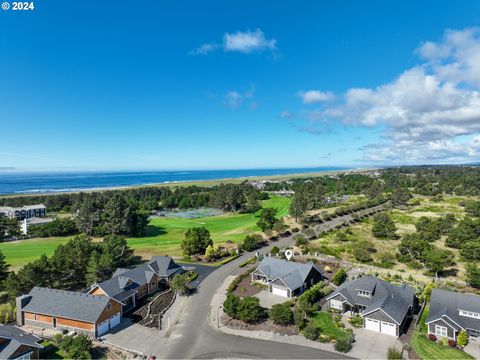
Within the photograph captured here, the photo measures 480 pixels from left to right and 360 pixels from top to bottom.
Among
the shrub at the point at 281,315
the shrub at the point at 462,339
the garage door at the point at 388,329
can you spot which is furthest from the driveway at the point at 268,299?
the shrub at the point at 462,339

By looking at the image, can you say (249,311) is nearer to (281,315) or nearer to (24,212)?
(281,315)

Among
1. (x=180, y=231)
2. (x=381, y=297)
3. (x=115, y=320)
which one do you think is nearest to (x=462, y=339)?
(x=381, y=297)

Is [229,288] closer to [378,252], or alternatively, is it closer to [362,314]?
[362,314]

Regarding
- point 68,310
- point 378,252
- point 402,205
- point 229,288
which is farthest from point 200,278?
point 402,205

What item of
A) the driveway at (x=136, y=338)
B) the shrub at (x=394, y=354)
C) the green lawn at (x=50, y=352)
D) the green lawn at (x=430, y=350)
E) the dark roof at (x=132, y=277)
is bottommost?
the green lawn at (x=430, y=350)

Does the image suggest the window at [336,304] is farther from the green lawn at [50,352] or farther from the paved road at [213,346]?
the green lawn at [50,352]

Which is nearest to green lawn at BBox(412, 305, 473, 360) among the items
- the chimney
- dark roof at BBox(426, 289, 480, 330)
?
dark roof at BBox(426, 289, 480, 330)
